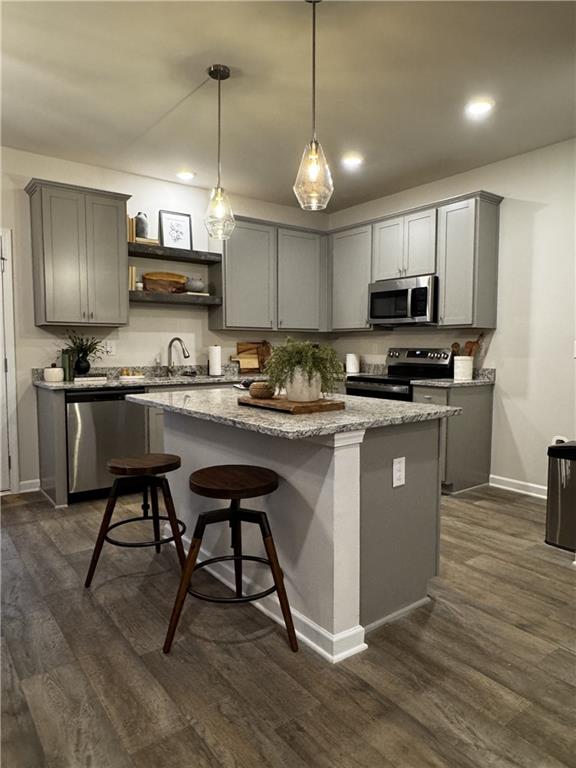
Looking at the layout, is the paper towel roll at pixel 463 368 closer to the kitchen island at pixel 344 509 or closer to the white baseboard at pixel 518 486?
the white baseboard at pixel 518 486

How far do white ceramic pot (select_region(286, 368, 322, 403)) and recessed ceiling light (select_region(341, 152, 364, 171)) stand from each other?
2728 millimetres

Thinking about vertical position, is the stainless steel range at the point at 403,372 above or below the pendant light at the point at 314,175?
below

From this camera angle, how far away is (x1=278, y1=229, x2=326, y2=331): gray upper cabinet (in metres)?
5.48

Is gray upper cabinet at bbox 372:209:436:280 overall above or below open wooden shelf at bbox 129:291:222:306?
above

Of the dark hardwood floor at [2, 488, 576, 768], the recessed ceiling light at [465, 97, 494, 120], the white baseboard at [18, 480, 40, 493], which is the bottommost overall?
the dark hardwood floor at [2, 488, 576, 768]

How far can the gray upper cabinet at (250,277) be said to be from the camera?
5.08 metres

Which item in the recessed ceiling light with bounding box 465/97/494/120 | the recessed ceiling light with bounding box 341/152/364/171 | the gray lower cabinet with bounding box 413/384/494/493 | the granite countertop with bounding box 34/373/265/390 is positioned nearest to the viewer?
the recessed ceiling light with bounding box 465/97/494/120

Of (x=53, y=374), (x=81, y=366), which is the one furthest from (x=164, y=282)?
(x=53, y=374)

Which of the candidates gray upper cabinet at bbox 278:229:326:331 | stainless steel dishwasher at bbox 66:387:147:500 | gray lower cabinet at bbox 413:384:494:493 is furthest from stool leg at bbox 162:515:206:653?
gray upper cabinet at bbox 278:229:326:331

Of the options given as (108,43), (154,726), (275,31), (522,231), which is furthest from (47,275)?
(522,231)

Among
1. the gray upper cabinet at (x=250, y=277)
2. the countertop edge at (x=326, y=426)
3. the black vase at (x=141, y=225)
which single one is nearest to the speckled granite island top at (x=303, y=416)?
the countertop edge at (x=326, y=426)

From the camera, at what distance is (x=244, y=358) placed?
5469mm

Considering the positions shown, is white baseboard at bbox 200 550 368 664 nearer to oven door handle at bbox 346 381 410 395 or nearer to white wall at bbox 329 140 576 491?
oven door handle at bbox 346 381 410 395

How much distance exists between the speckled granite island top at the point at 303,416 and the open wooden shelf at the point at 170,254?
2217 mm
